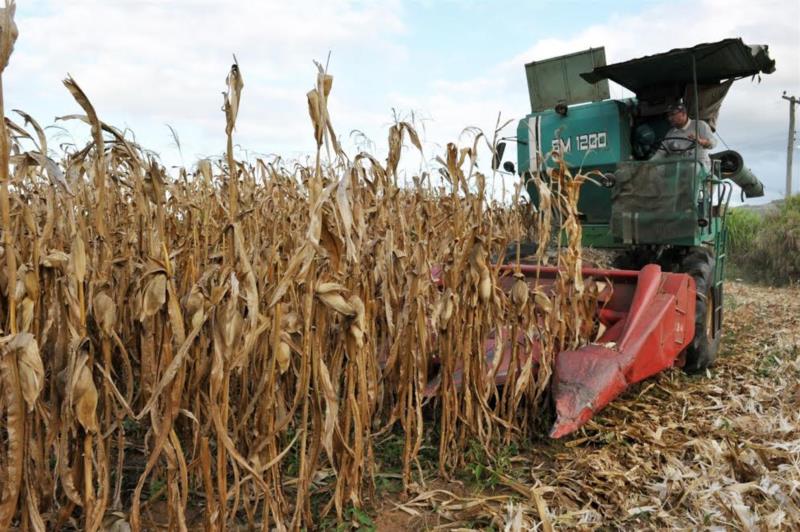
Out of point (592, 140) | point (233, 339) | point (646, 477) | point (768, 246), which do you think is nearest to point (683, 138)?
point (592, 140)

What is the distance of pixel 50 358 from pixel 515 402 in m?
1.83

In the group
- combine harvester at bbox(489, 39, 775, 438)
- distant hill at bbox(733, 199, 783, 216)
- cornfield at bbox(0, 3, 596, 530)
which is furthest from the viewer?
distant hill at bbox(733, 199, 783, 216)

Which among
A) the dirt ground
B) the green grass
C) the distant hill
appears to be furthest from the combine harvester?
the distant hill

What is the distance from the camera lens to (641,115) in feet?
17.0

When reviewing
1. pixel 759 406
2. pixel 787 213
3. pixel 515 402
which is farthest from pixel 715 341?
pixel 787 213

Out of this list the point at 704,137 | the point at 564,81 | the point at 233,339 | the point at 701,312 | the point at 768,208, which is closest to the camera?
the point at 233,339

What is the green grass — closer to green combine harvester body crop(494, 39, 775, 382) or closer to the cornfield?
green combine harvester body crop(494, 39, 775, 382)

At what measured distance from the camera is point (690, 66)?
4.55m

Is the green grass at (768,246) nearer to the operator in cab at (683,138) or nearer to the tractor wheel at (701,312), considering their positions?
the operator in cab at (683,138)

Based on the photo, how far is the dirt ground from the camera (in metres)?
2.26

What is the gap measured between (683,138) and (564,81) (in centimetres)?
158

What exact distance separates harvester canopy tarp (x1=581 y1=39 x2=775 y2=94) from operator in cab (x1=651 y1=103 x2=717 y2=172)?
0.27 m

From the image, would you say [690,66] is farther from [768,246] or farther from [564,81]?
[768,246]

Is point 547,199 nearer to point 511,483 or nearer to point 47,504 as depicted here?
point 511,483
